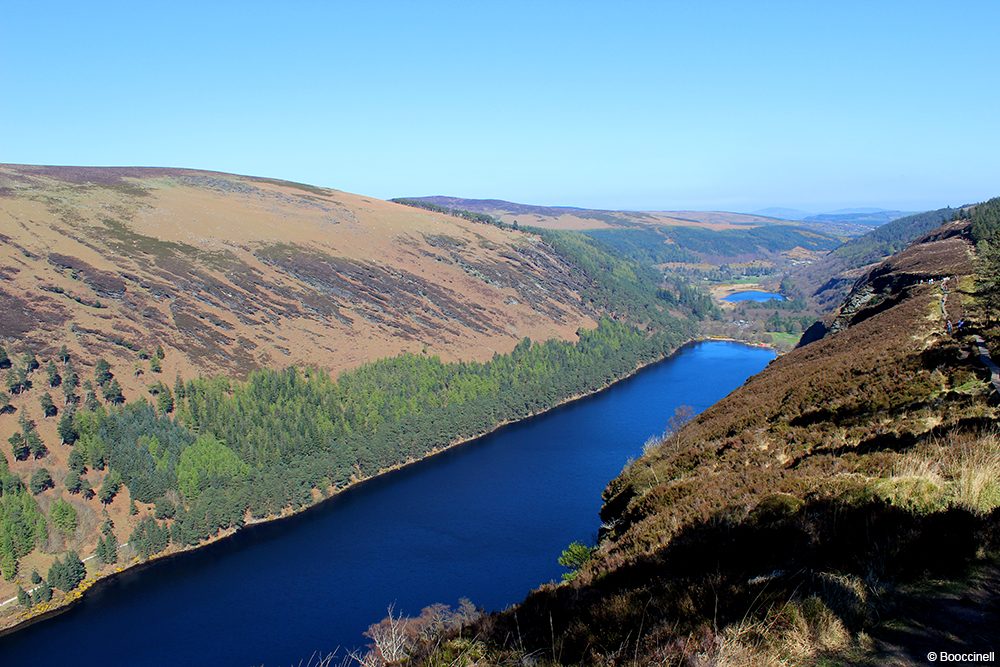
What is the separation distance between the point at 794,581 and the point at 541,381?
11498 centimetres

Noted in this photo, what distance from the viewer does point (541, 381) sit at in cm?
12144

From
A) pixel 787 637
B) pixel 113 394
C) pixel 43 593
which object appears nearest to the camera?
pixel 787 637

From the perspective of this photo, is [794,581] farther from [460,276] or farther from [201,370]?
[460,276]

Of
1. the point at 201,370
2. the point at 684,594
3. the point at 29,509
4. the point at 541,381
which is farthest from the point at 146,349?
the point at 684,594

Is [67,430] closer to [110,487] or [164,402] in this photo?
[110,487]

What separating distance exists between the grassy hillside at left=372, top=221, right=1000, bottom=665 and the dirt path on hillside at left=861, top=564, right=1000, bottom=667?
17 mm

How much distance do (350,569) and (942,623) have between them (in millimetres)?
60109

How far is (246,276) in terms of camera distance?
388 feet

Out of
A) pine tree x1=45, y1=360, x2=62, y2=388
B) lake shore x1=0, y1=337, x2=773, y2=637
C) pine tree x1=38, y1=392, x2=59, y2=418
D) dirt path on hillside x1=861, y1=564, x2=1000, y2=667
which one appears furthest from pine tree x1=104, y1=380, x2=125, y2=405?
dirt path on hillside x1=861, y1=564, x2=1000, y2=667

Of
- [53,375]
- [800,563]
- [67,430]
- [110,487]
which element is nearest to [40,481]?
[110,487]

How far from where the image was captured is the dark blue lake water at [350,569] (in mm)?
49781

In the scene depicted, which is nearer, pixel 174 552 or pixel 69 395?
pixel 174 552

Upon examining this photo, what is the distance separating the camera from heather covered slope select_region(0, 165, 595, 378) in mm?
96312

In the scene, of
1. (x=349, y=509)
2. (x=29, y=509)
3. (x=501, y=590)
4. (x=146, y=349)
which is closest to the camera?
(x=501, y=590)
